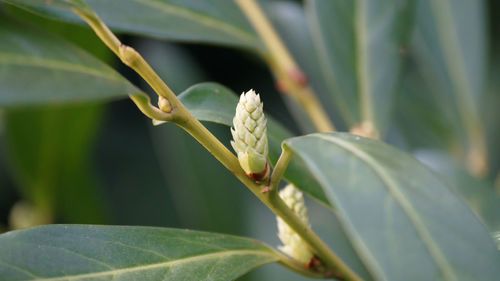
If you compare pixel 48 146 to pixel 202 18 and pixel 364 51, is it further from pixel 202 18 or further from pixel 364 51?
pixel 364 51

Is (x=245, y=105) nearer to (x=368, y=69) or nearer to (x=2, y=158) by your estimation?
(x=368, y=69)

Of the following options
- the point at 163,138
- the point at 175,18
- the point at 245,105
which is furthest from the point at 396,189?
the point at 163,138

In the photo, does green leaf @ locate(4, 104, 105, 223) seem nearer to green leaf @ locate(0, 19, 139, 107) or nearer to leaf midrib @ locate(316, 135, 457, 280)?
green leaf @ locate(0, 19, 139, 107)

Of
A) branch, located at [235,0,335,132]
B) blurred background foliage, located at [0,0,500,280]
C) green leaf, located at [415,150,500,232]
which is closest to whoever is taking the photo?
green leaf, located at [415,150,500,232]

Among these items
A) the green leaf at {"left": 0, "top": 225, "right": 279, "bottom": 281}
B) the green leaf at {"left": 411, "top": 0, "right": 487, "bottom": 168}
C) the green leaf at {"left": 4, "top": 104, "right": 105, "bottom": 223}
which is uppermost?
the green leaf at {"left": 4, "top": 104, "right": 105, "bottom": 223}

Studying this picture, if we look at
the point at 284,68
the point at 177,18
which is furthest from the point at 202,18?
the point at 284,68

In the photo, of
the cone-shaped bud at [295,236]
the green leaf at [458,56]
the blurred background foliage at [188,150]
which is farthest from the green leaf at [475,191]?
the cone-shaped bud at [295,236]

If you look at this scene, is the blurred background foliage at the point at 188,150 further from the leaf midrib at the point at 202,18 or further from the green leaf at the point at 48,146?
the leaf midrib at the point at 202,18

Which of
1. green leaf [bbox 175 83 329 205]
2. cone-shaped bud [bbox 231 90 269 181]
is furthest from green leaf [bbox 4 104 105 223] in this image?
cone-shaped bud [bbox 231 90 269 181]
